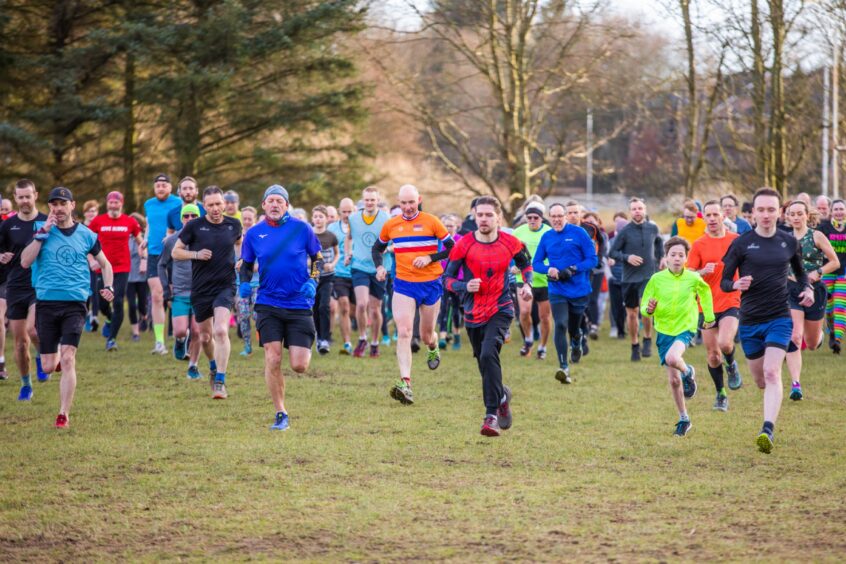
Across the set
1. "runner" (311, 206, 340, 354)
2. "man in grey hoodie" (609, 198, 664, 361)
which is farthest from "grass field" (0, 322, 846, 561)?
"runner" (311, 206, 340, 354)

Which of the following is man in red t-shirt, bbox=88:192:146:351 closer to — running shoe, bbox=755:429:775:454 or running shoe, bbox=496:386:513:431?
running shoe, bbox=496:386:513:431

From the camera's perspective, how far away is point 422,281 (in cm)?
1160

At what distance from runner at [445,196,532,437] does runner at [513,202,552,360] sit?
18.6 ft

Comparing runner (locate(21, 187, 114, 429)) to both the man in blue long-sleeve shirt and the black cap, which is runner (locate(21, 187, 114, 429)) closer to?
the black cap

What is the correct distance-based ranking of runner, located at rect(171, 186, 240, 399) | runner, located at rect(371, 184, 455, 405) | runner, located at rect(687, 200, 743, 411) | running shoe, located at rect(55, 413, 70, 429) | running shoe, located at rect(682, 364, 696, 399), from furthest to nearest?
runner, located at rect(171, 186, 240, 399) → runner, located at rect(371, 184, 455, 405) → runner, located at rect(687, 200, 743, 411) → running shoe, located at rect(55, 413, 70, 429) → running shoe, located at rect(682, 364, 696, 399)

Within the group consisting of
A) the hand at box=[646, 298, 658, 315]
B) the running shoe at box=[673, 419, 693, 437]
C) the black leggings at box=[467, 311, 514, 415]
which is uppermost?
the hand at box=[646, 298, 658, 315]

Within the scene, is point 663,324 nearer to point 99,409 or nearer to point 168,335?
point 99,409

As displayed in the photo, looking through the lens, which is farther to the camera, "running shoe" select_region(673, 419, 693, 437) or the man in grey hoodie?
the man in grey hoodie

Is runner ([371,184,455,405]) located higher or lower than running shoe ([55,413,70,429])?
higher

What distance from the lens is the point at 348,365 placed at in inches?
588

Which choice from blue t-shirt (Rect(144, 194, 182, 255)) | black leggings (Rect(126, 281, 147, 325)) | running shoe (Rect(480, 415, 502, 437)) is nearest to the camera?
running shoe (Rect(480, 415, 502, 437))

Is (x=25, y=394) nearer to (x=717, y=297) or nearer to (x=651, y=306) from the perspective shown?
(x=651, y=306)

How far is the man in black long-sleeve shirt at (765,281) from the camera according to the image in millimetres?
9008

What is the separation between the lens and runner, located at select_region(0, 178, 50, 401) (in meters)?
11.9
